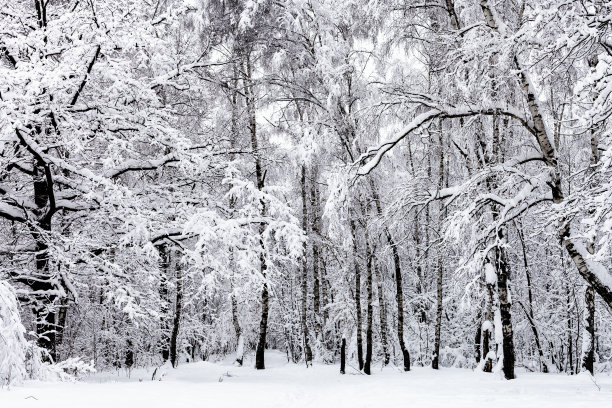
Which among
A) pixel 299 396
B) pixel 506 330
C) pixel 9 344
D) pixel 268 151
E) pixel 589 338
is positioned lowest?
pixel 299 396

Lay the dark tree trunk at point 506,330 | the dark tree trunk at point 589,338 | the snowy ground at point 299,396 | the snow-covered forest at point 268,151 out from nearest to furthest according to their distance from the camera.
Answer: the snowy ground at point 299,396
the snow-covered forest at point 268,151
the dark tree trunk at point 506,330
the dark tree trunk at point 589,338

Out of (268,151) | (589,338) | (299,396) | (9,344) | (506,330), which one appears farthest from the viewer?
(268,151)

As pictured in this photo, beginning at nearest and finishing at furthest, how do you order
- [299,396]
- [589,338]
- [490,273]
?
[299,396], [490,273], [589,338]

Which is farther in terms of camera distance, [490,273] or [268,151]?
[268,151]

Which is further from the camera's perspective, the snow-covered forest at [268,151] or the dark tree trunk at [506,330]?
the dark tree trunk at [506,330]

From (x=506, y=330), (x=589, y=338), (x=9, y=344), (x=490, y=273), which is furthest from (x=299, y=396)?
(x=589, y=338)

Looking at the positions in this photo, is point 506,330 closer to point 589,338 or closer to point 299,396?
point 589,338

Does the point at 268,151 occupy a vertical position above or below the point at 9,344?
above

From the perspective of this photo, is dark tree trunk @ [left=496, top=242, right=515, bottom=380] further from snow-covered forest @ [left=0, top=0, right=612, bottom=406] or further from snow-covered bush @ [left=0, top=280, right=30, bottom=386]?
snow-covered bush @ [left=0, top=280, right=30, bottom=386]

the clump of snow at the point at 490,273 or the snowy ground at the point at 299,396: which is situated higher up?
the clump of snow at the point at 490,273

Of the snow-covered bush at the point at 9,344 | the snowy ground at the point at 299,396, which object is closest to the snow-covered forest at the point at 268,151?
the snow-covered bush at the point at 9,344

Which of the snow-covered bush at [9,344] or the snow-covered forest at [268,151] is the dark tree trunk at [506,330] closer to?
the snow-covered forest at [268,151]

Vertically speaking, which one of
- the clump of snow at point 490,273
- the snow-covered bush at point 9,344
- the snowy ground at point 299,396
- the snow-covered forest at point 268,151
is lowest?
the snowy ground at point 299,396

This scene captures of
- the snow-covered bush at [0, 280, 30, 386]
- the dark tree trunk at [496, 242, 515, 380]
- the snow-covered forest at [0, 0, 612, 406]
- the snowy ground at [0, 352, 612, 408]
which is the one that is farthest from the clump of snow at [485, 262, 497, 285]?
the snow-covered bush at [0, 280, 30, 386]
